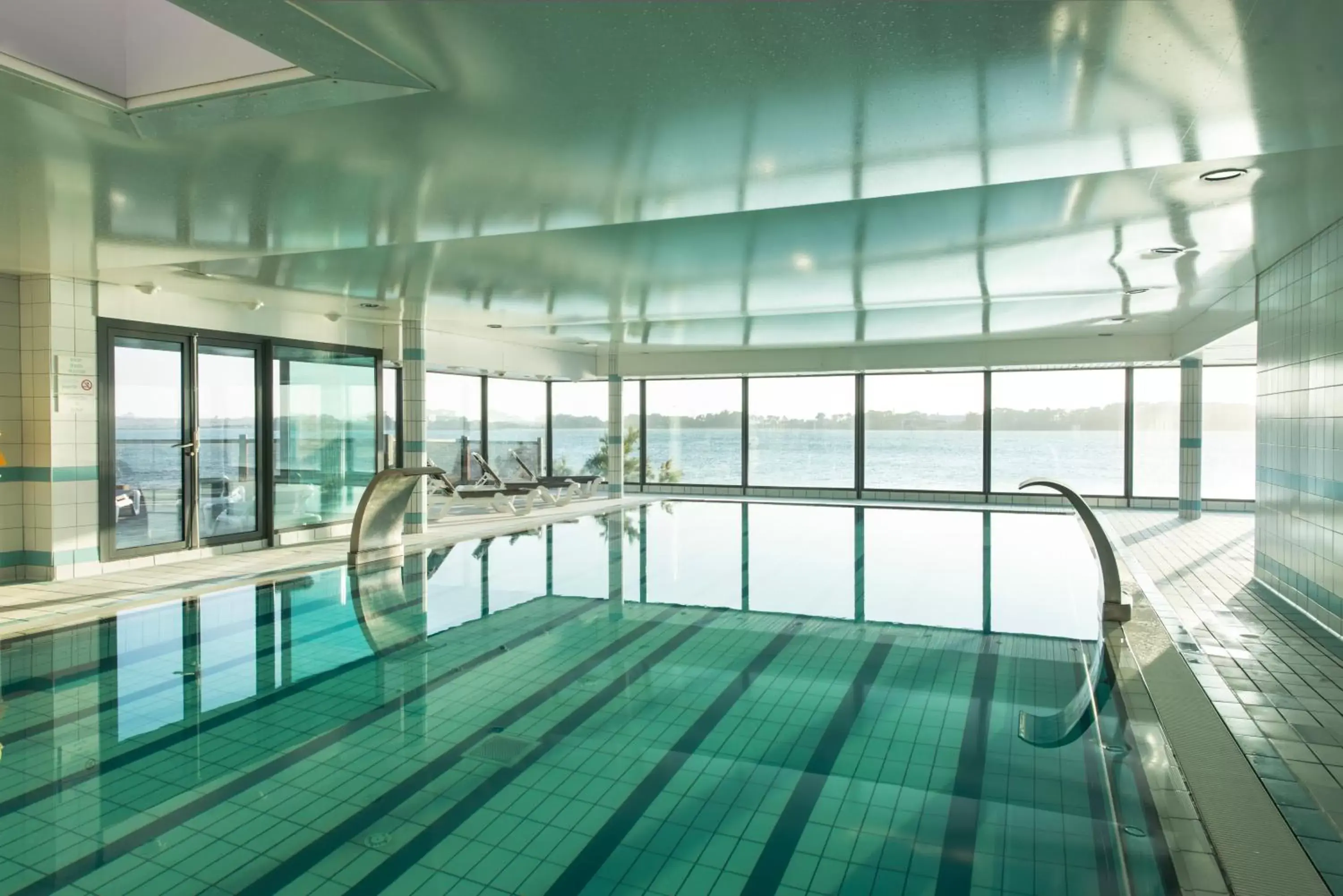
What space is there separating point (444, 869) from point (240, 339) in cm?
747

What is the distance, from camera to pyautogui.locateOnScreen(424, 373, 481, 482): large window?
48.3ft

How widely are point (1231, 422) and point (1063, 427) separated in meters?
3.03

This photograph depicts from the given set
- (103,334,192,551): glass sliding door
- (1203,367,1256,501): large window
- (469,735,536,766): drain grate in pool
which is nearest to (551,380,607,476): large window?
(103,334,192,551): glass sliding door

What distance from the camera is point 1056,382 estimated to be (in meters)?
14.4

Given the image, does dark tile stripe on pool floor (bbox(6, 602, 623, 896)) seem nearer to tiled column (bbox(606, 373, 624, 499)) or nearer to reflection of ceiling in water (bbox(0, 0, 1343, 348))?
reflection of ceiling in water (bbox(0, 0, 1343, 348))

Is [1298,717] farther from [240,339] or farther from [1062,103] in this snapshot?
[240,339]

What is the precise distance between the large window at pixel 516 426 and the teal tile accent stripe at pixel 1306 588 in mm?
11512

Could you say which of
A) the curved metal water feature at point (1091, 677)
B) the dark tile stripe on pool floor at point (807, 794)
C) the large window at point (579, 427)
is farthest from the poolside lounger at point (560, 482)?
the dark tile stripe on pool floor at point (807, 794)

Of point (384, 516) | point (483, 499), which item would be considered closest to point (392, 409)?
point (483, 499)

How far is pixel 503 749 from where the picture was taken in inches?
136

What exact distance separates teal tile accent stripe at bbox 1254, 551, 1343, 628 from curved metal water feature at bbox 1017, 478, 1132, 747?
1.08m

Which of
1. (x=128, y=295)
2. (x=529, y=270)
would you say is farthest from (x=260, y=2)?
(x=128, y=295)

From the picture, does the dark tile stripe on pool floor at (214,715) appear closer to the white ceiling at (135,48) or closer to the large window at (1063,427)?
the white ceiling at (135,48)

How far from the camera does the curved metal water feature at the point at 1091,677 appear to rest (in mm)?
3578
